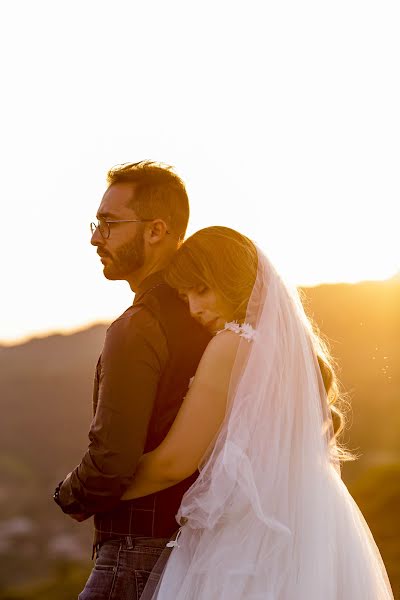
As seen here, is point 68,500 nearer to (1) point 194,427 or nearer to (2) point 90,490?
(2) point 90,490

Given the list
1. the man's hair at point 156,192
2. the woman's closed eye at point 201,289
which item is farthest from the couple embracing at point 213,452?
the man's hair at point 156,192

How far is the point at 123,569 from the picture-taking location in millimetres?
3312

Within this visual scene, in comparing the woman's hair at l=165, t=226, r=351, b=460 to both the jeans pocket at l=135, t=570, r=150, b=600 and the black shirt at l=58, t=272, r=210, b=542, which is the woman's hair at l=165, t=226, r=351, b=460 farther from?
the jeans pocket at l=135, t=570, r=150, b=600

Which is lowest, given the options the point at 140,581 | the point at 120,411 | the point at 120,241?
the point at 140,581

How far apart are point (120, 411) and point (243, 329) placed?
53 cm

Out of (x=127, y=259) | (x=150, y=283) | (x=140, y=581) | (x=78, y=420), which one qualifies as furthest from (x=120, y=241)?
(x=78, y=420)

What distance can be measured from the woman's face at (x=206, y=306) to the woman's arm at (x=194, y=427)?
0.09 meters

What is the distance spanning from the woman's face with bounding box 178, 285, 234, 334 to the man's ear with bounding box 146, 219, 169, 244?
0.28 meters

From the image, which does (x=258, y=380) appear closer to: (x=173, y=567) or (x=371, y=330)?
(x=173, y=567)

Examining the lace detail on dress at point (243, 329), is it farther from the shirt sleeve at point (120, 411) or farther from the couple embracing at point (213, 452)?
the shirt sleeve at point (120, 411)

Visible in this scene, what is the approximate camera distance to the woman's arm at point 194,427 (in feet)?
10.6

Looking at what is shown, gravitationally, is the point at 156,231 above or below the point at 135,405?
above

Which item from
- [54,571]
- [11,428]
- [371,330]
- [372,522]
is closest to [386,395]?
[371,330]

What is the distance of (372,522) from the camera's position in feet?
21.4
